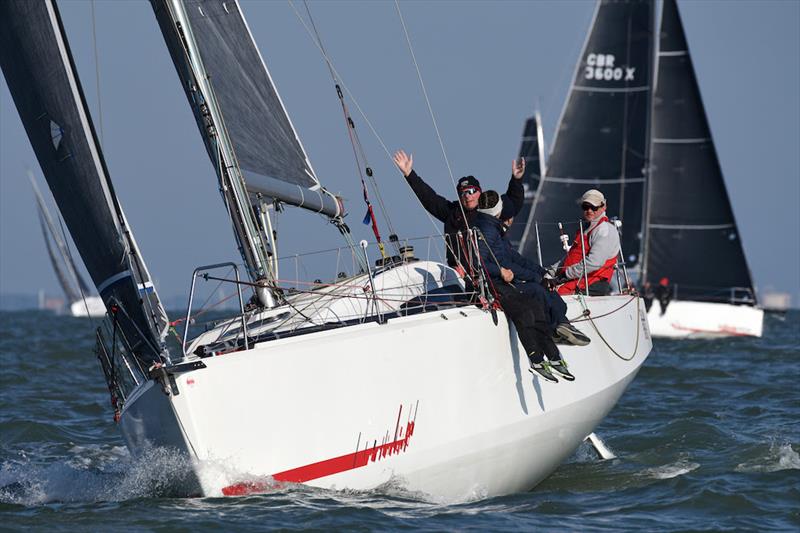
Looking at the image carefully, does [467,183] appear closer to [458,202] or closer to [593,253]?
[458,202]

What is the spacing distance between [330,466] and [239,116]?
11.5ft

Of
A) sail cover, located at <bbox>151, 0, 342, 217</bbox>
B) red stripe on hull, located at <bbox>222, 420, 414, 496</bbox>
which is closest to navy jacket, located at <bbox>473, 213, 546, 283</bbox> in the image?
red stripe on hull, located at <bbox>222, 420, 414, 496</bbox>

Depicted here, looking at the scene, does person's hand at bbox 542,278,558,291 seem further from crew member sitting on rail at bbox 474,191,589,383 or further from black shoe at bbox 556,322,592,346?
black shoe at bbox 556,322,592,346

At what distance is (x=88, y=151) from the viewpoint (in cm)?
663

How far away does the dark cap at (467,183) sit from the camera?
26.0 ft

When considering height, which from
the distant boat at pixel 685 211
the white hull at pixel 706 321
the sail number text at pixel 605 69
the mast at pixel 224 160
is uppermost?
the sail number text at pixel 605 69

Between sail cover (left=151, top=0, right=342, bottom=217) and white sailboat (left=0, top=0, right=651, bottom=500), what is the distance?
131 millimetres

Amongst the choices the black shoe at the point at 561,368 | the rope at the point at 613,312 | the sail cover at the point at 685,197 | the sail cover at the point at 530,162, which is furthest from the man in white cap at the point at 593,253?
the sail cover at the point at 530,162

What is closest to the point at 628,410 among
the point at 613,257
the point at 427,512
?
the point at 613,257

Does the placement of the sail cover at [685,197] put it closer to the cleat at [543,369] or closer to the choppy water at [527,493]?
the choppy water at [527,493]

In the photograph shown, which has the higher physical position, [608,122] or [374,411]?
[608,122]

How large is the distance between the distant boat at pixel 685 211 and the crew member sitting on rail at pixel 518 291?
843 inches

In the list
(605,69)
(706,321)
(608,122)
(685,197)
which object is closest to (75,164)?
(706,321)

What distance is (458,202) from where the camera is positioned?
26.6 feet
